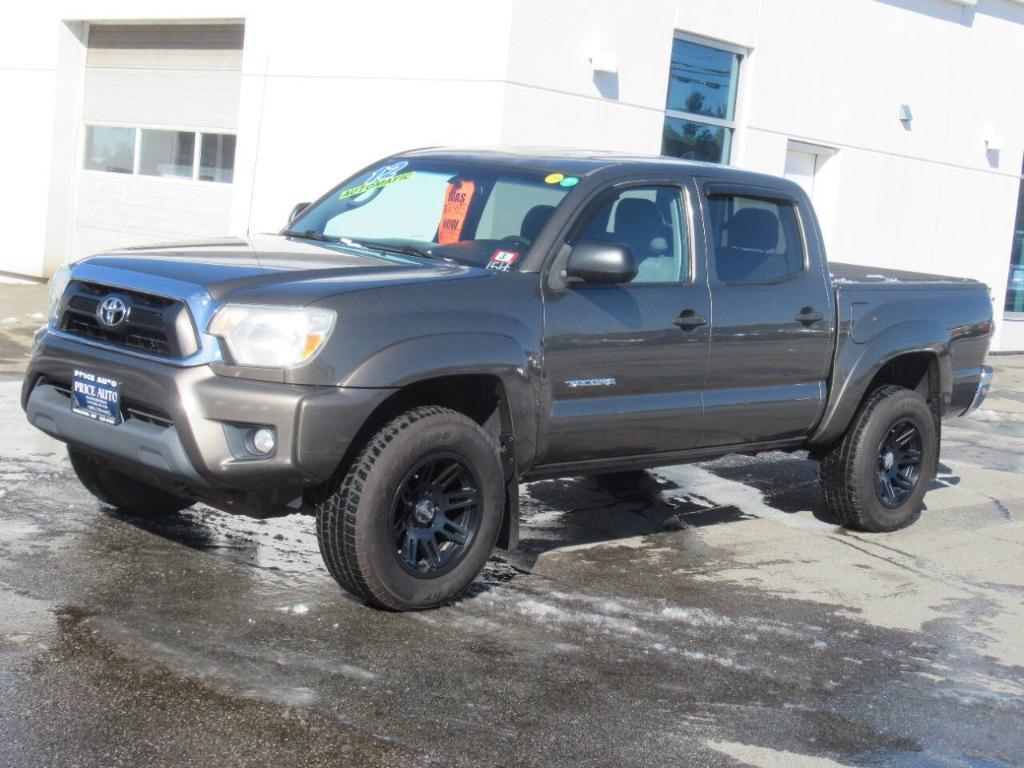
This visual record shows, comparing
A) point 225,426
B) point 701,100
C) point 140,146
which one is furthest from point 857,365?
point 140,146

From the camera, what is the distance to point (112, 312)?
206 inches

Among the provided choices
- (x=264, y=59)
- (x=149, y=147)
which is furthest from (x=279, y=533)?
(x=149, y=147)

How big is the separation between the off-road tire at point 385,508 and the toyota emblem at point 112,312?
1043 mm

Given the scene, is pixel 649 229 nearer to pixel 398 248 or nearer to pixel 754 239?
pixel 754 239

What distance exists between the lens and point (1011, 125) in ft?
60.0

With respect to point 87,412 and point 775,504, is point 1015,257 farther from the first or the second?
point 87,412

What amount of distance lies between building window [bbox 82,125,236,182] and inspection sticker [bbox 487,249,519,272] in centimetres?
1014

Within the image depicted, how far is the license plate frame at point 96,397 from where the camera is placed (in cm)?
512

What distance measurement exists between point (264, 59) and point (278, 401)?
33.2 ft

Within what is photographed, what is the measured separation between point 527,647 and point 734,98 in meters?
11.0

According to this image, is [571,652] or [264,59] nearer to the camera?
[571,652]

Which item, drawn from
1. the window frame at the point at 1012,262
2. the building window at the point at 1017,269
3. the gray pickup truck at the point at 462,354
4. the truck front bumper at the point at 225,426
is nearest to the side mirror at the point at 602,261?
the gray pickup truck at the point at 462,354

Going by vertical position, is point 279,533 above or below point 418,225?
below

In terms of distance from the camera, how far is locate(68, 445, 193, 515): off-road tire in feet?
20.2
